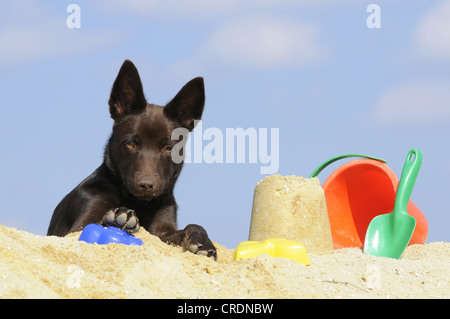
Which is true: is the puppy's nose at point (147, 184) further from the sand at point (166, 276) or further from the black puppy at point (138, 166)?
the sand at point (166, 276)

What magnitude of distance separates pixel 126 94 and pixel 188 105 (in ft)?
2.17

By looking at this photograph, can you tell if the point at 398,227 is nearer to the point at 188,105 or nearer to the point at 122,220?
the point at 188,105

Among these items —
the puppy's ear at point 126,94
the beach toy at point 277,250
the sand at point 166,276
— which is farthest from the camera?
the puppy's ear at point 126,94

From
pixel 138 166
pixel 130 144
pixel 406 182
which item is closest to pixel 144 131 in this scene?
pixel 130 144

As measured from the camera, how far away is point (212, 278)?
13.0 ft

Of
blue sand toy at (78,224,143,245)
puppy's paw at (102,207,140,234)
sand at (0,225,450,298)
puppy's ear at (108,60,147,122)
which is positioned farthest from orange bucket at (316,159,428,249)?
blue sand toy at (78,224,143,245)

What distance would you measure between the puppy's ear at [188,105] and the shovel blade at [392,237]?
100 inches

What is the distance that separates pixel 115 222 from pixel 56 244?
59 cm

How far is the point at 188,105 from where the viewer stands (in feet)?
19.9

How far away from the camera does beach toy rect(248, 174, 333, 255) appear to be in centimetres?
580

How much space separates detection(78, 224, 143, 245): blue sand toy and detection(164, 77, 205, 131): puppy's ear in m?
1.61

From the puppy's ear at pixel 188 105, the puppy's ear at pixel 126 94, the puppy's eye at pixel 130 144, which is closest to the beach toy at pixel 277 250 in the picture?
the puppy's eye at pixel 130 144

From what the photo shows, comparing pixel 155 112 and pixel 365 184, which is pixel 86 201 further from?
pixel 365 184

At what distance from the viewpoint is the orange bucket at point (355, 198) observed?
298 inches
